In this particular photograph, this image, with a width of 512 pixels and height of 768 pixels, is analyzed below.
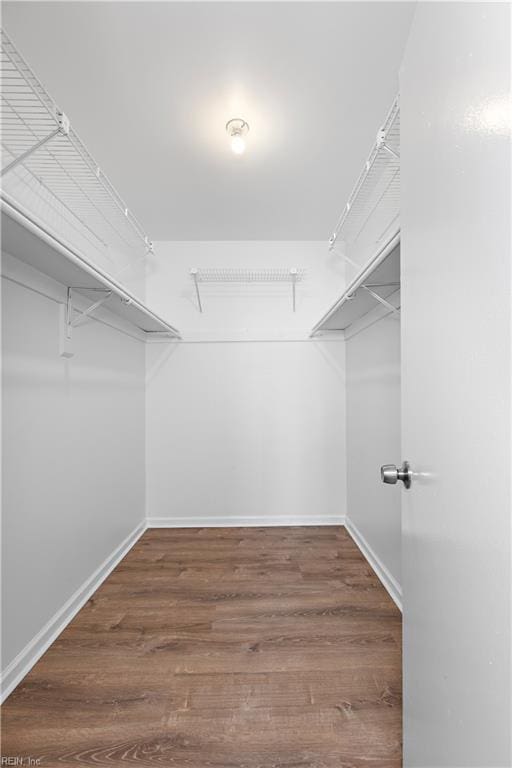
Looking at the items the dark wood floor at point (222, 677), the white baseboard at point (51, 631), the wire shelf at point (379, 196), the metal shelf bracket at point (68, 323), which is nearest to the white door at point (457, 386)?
the dark wood floor at point (222, 677)

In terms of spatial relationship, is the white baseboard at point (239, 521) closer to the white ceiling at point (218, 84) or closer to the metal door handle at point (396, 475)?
the white ceiling at point (218, 84)

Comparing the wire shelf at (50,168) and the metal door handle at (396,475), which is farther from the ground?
the wire shelf at (50,168)

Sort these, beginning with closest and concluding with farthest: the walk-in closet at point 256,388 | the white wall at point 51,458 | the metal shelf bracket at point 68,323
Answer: the walk-in closet at point 256,388 → the white wall at point 51,458 → the metal shelf bracket at point 68,323

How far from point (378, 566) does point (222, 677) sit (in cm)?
120

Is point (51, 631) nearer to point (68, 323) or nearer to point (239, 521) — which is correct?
point (68, 323)

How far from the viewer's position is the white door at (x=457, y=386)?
1.82 feet

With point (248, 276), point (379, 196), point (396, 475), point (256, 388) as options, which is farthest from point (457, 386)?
point (248, 276)

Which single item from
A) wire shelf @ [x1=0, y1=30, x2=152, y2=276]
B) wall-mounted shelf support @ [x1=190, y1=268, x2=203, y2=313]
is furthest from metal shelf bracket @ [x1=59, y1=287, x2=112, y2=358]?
wall-mounted shelf support @ [x1=190, y1=268, x2=203, y2=313]

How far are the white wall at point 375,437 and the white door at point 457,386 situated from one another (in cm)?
124

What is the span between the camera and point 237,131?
6.42ft

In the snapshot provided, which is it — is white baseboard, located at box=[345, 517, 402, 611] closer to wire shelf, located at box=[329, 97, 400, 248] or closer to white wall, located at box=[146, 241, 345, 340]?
white wall, located at box=[146, 241, 345, 340]

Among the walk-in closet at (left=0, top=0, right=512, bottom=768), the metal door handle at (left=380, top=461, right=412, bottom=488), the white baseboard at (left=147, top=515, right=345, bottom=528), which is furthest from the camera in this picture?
the white baseboard at (left=147, top=515, right=345, bottom=528)

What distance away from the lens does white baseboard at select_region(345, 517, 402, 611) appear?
6.81ft

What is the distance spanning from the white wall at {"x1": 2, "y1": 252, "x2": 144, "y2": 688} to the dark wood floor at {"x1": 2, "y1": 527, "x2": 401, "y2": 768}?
0.25 metres
